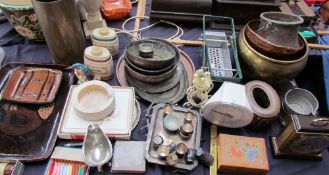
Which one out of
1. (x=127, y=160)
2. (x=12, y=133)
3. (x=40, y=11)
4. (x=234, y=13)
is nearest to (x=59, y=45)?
(x=40, y=11)

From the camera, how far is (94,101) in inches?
32.2

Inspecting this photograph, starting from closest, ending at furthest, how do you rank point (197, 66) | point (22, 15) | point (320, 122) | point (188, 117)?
point (320, 122) < point (188, 117) < point (22, 15) < point (197, 66)

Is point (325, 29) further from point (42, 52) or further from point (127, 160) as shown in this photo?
point (42, 52)

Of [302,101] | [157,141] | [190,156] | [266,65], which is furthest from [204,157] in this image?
[302,101]

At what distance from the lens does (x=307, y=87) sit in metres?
1.25

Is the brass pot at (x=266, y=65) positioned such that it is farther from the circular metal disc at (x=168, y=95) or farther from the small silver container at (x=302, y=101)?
the circular metal disc at (x=168, y=95)

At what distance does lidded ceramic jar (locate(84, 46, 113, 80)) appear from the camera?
88cm

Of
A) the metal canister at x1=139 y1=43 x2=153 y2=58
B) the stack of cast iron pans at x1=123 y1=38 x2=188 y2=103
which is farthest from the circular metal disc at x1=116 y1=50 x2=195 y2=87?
the metal canister at x1=139 y1=43 x2=153 y2=58

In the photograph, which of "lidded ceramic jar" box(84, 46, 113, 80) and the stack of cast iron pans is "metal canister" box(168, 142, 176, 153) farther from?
"lidded ceramic jar" box(84, 46, 113, 80)

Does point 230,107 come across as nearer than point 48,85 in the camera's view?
Yes

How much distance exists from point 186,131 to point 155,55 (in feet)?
1.00

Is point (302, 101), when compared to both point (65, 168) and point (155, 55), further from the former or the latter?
point (65, 168)

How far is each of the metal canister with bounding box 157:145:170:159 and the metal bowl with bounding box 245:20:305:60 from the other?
468mm

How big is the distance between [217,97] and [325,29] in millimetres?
843
